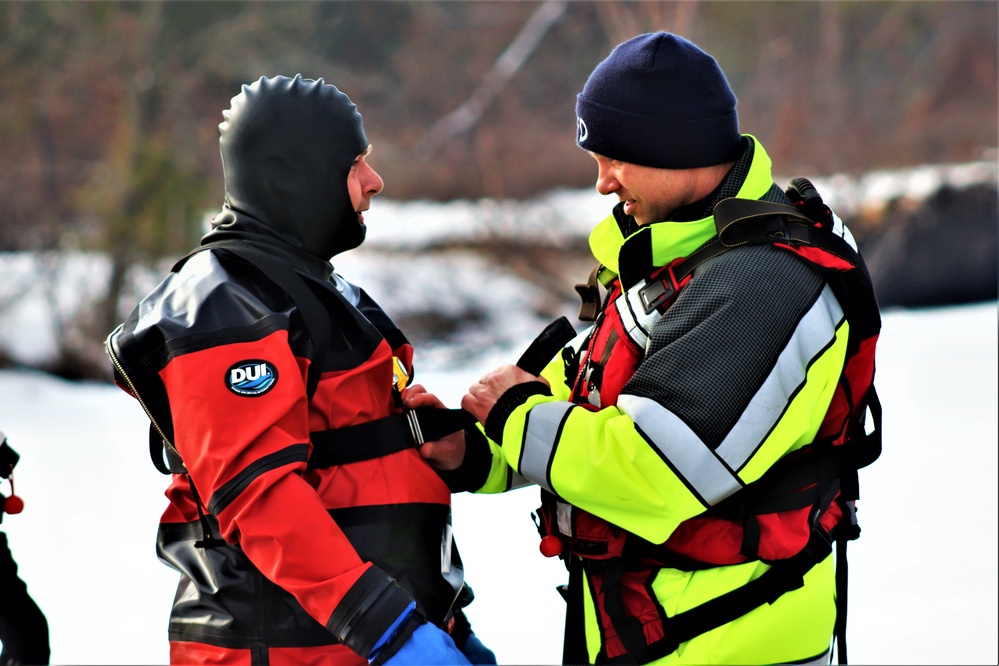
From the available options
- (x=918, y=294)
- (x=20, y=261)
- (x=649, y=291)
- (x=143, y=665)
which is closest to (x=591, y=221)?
(x=918, y=294)

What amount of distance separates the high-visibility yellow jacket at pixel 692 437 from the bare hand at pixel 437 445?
0.17 meters

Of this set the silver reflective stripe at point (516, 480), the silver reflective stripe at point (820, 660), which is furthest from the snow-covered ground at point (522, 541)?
the silver reflective stripe at point (820, 660)

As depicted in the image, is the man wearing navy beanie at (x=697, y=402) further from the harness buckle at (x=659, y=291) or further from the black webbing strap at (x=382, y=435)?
the black webbing strap at (x=382, y=435)

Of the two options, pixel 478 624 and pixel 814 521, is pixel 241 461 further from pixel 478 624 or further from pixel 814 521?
pixel 478 624

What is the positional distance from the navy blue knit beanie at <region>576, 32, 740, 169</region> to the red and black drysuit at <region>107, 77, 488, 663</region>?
499 mm

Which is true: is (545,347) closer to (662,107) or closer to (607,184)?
(607,184)

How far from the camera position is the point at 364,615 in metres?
1.60

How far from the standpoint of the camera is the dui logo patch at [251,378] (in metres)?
1.61

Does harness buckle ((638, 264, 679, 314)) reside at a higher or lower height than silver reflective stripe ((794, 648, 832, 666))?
A: higher

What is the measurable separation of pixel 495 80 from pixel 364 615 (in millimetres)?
9925

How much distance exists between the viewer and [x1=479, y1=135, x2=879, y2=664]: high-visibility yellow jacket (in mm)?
1667

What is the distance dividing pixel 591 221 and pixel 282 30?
3.78m

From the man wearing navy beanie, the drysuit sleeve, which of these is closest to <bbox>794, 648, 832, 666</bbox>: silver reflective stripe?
the man wearing navy beanie

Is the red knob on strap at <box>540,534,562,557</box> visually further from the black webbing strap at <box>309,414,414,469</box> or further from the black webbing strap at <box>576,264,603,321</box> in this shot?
the black webbing strap at <box>576,264,603,321</box>
